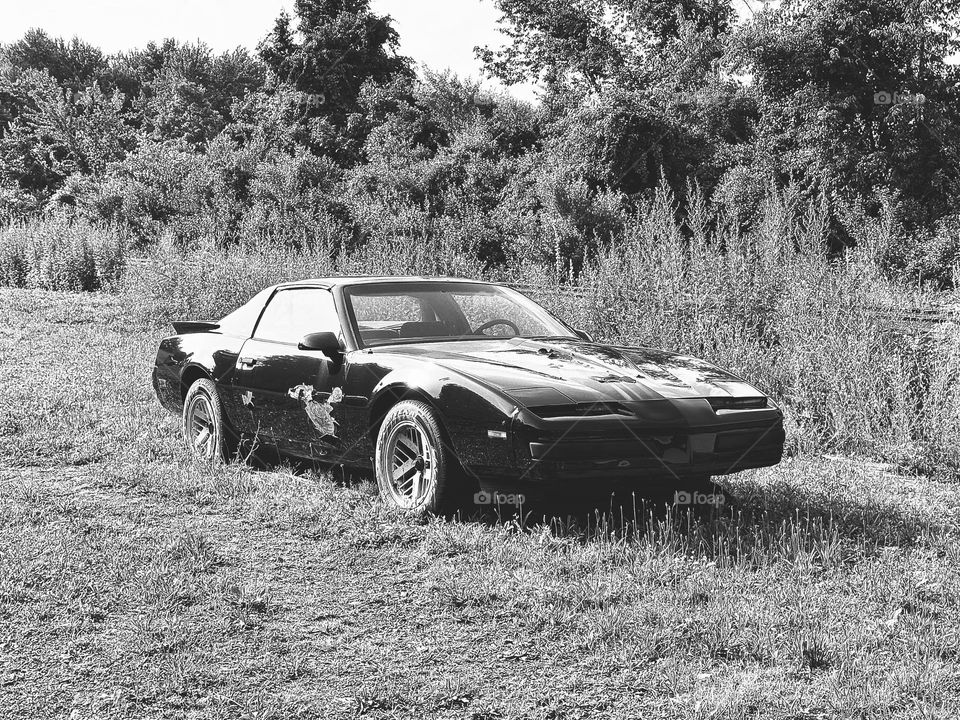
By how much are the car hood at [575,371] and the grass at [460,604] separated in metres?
0.71

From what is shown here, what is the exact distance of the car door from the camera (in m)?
6.15

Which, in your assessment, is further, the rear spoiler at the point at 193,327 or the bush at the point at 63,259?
the bush at the point at 63,259

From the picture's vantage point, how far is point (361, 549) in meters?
4.98

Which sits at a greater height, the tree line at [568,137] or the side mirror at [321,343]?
the tree line at [568,137]

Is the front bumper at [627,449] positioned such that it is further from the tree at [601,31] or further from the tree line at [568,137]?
the tree at [601,31]

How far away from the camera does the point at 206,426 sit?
7480mm

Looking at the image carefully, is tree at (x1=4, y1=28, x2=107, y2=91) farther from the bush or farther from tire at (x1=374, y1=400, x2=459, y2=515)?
tire at (x1=374, y1=400, x2=459, y2=515)

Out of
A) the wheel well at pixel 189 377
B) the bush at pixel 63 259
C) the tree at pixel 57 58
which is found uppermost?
the tree at pixel 57 58

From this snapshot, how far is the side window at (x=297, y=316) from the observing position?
650cm

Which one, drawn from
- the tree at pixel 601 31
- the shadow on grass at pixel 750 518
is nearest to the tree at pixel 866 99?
the tree at pixel 601 31

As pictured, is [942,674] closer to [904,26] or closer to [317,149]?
[904,26]

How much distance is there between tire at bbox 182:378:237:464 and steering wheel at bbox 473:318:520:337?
6.80 ft

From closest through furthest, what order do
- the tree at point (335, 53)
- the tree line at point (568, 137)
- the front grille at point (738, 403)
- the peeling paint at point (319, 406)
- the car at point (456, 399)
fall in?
the car at point (456, 399)
the front grille at point (738, 403)
the peeling paint at point (319, 406)
the tree line at point (568, 137)
the tree at point (335, 53)

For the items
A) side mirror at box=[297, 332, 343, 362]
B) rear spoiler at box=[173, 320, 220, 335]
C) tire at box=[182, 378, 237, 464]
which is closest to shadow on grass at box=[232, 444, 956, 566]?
side mirror at box=[297, 332, 343, 362]
